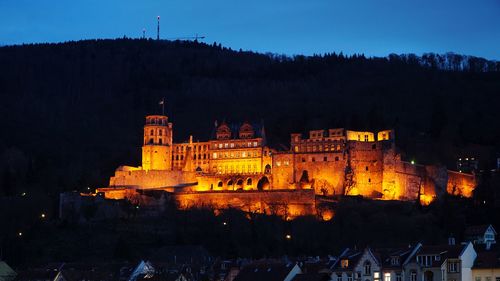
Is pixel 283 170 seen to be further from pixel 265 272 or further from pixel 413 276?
pixel 413 276

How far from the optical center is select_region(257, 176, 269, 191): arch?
420 feet

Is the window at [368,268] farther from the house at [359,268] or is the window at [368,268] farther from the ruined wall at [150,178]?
the ruined wall at [150,178]

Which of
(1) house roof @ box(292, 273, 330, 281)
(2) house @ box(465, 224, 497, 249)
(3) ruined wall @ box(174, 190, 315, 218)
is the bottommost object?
(1) house roof @ box(292, 273, 330, 281)

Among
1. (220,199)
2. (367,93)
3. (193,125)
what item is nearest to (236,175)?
(220,199)

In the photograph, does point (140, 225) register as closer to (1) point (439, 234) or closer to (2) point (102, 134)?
(1) point (439, 234)

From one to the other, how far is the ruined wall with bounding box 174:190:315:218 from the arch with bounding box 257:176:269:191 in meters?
4.58

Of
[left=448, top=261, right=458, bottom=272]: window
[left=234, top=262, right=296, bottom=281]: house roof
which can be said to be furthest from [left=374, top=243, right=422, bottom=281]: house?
[left=234, top=262, right=296, bottom=281]: house roof

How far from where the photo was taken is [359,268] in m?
71.0

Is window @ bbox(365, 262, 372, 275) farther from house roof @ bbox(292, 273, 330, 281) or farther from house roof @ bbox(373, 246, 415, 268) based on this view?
house roof @ bbox(292, 273, 330, 281)

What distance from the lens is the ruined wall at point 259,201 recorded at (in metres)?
121

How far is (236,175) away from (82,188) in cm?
1818

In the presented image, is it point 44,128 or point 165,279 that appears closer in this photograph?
point 165,279

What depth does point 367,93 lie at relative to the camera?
191500mm

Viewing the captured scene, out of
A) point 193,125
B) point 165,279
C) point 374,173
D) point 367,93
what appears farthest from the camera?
point 367,93
